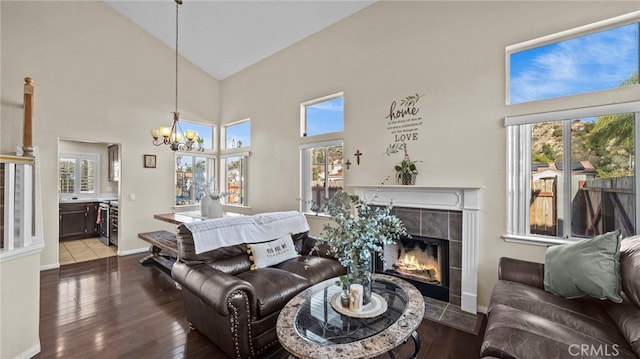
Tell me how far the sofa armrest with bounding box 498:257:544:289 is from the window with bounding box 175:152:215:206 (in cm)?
537

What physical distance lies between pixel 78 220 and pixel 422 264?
23.7 feet

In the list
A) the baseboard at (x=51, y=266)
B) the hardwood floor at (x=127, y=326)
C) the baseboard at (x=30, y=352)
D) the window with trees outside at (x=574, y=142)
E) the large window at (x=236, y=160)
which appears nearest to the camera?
the baseboard at (x=30, y=352)

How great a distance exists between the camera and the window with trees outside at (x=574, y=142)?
2.33 meters

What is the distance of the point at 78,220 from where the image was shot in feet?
19.8

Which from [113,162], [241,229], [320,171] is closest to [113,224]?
[113,162]

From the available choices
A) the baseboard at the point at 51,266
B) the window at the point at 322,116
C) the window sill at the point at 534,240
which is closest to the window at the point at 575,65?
the window sill at the point at 534,240

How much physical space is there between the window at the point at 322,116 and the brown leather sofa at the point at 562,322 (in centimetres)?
303

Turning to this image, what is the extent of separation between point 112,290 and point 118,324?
1046mm

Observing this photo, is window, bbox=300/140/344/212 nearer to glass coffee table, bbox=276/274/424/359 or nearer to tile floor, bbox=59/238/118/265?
glass coffee table, bbox=276/274/424/359

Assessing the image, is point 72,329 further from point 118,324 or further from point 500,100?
point 500,100

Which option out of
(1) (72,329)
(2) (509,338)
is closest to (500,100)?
(2) (509,338)

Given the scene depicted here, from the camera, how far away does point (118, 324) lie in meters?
2.58

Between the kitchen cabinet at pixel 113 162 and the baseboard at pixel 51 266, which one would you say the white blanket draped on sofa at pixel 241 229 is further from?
the kitchen cabinet at pixel 113 162

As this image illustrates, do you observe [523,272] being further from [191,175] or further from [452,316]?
[191,175]
